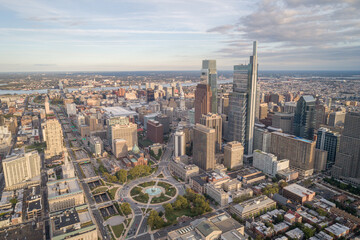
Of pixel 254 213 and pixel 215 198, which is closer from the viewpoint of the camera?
pixel 254 213

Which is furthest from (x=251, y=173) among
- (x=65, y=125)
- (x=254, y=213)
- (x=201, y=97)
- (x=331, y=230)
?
(x=65, y=125)

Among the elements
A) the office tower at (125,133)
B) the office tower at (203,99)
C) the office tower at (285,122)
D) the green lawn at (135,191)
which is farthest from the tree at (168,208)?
the office tower at (285,122)

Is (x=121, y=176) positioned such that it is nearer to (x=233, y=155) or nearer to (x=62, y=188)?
(x=62, y=188)

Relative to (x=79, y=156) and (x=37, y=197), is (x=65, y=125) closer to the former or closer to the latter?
(x=79, y=156)

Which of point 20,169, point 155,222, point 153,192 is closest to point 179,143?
point 153,192

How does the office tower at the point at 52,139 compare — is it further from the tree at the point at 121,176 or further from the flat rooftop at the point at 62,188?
the tree at the point at 121,176

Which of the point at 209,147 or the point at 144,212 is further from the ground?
the point at 209,147

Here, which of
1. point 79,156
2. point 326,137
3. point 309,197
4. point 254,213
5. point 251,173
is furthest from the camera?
point 79,156

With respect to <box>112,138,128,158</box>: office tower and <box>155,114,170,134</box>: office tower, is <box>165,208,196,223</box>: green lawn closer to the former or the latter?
<box>112,138,128,158</box>: office tower
